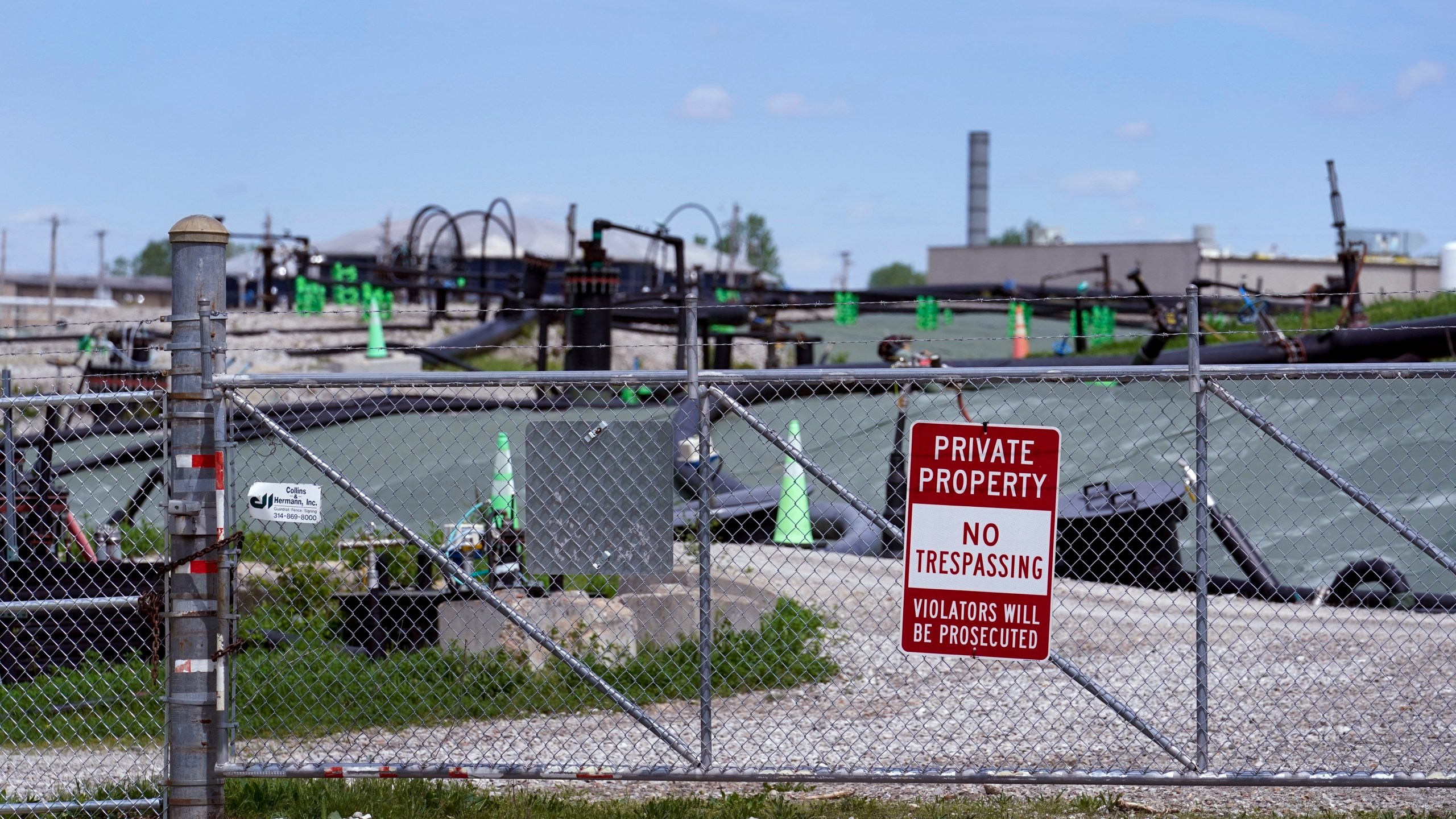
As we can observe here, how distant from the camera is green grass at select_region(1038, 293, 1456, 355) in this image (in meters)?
18.5

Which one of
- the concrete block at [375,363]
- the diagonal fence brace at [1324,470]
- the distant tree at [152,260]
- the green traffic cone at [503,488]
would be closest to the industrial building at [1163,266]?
the concrete block at [375,363]

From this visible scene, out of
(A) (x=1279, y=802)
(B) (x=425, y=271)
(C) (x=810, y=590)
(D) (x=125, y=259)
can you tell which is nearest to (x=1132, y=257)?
(B) (x=425, y=271)

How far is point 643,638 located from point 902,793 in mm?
2468

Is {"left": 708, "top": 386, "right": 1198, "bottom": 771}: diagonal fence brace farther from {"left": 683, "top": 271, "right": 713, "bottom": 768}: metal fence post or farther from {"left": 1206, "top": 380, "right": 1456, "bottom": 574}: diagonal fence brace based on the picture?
{"left": 1206, "top": 380, "right": 1456, "bottom": 574}: diagonal fence brace

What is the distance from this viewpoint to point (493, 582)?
740cm

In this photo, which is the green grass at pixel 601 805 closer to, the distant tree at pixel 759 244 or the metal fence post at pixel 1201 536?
the metal fence post at pixel 1201 536

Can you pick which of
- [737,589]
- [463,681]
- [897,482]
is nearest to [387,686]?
[463,681]

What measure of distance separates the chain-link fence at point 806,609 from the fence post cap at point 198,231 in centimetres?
56

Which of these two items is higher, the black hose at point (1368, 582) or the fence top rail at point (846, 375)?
the fence top rail at point (846, 375)

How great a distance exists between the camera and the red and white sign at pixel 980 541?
14.8 feet

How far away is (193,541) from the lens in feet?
15.5

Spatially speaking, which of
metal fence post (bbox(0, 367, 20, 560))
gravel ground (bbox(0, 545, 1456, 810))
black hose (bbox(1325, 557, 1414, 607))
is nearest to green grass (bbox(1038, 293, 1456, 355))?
black hose (bbox(1325, 557, 1414, 607))

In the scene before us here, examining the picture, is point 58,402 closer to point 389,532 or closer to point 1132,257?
point 389,532

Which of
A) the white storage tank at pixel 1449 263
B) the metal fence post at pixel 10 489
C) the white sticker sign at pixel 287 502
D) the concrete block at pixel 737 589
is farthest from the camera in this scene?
the white storage tank at pixel 1449 263
